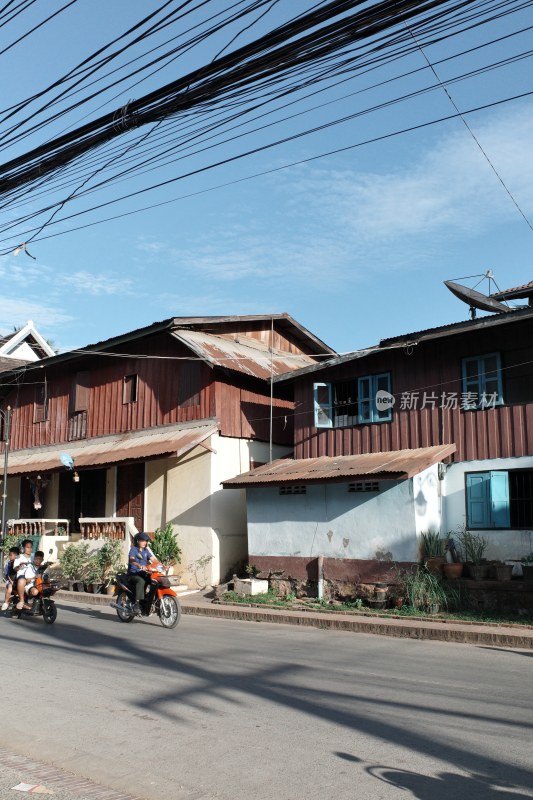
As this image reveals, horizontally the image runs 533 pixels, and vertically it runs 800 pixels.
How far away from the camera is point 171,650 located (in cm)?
1055

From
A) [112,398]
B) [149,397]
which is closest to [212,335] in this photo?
[149,397]

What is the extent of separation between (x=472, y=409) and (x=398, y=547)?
346 centimetres

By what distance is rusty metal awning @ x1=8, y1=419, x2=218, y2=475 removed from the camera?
20000mm

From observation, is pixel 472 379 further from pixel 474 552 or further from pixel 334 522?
pixel 334 522

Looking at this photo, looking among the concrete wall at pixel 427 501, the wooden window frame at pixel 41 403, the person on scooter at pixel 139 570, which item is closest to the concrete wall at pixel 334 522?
the concrete wall at pixel 427 501

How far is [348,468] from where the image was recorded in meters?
16.6

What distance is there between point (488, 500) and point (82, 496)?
1489 cm

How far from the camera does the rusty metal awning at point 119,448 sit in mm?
20000

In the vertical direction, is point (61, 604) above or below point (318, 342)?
below

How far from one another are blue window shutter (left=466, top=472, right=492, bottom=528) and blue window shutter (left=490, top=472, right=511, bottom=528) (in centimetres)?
11

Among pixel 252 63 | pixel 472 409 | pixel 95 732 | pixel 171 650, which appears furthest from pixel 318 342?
pixel 95 732

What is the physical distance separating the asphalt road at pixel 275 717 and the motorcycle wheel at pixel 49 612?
6.88 feet

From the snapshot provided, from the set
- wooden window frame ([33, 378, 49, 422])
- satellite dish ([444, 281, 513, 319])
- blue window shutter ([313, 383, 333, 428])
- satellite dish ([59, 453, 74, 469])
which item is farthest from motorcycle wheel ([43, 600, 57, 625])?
wooden window frame ([33, 378, 49, 422])

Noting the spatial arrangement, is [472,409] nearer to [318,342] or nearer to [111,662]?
[111,662]
